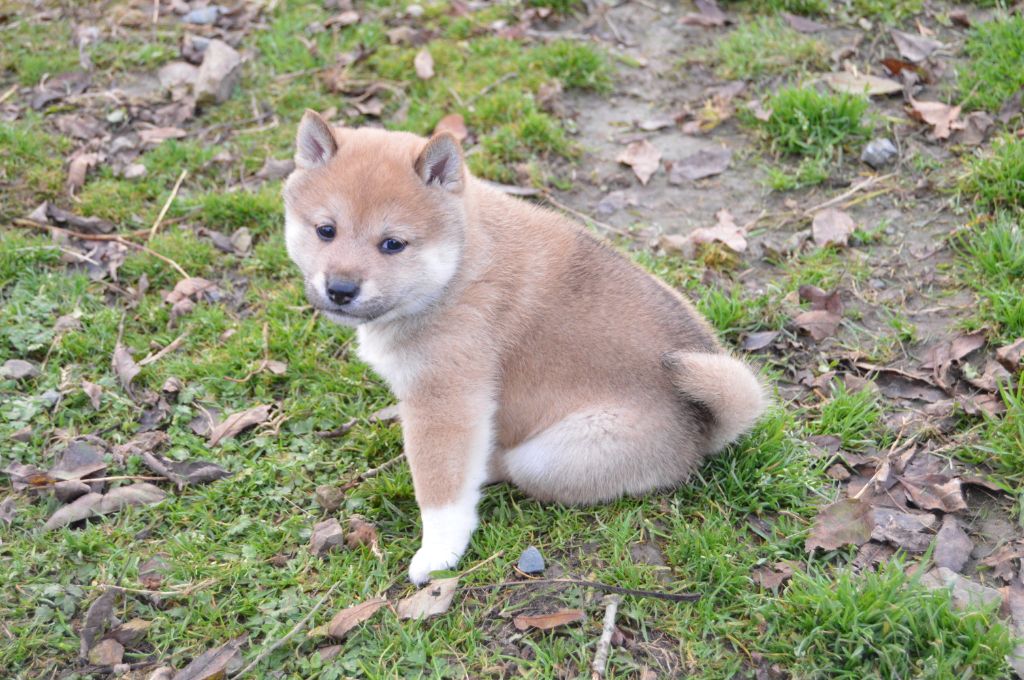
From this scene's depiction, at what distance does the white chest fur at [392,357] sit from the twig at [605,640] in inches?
51.9

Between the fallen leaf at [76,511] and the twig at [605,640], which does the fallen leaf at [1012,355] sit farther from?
the fallen leaf at [76,511]

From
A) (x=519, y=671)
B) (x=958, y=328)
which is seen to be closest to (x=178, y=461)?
(x=519, y=671)

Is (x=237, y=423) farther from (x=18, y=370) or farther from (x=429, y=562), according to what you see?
(x=429, y=562)

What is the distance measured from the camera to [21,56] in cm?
711

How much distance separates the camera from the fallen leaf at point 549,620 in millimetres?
3650

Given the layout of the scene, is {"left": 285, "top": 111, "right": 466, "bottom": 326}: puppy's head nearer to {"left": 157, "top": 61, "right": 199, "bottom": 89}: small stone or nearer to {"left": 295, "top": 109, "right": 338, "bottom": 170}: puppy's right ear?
{"left": 295, "top": 109, "right": 338, "bottom": 170}: puppy's right ear

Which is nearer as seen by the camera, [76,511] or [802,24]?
[76,511]

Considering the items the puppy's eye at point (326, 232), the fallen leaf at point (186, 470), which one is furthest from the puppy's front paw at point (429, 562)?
the puppy's eye at point (326, 232)

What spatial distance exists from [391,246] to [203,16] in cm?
495

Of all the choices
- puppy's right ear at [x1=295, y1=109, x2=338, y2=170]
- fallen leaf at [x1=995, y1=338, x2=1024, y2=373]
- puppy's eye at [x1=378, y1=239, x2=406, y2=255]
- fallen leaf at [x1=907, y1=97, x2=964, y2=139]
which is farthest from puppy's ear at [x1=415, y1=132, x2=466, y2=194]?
fallen leaf at [x1=907, y1=97, x2=964, y2=139]

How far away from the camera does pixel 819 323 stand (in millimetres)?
4969

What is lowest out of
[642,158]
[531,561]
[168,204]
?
[531,561]

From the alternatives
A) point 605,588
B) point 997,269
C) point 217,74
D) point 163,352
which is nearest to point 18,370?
point 163,352

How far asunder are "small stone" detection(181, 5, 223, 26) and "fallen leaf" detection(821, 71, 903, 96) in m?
5.10
